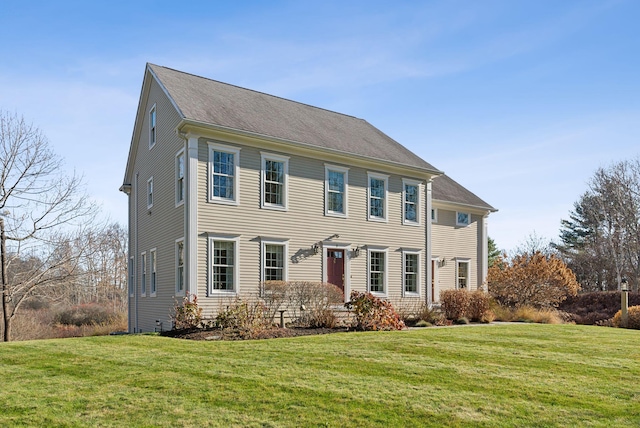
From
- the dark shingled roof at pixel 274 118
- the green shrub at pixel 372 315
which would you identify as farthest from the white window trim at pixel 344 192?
the green shrub at pixel 372 315

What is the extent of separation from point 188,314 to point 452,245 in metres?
13.2

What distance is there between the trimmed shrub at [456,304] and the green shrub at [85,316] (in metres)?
18.2

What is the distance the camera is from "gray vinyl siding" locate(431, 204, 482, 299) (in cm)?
2382

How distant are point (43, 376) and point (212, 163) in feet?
28.6

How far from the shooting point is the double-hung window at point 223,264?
1602 centimetres

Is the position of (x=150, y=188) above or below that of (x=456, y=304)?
above

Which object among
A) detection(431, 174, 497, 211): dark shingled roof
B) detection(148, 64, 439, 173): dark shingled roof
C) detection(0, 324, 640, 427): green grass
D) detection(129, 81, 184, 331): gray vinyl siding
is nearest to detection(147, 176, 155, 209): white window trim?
detection(129, 81, 184, 331): gray vinyl siding

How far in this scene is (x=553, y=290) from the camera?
871 inches

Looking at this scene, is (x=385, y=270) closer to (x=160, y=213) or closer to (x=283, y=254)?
(x=283, y=254)

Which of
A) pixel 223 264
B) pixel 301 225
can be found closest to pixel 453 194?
pixel 301 225

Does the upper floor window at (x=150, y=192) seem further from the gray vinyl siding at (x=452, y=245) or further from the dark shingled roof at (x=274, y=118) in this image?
the gray vinyl siding at (x=452, y=245)

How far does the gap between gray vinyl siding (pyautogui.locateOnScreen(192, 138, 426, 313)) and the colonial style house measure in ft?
0.11

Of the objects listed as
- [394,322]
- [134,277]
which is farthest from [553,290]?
[134,277]

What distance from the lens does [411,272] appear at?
20938 mm
